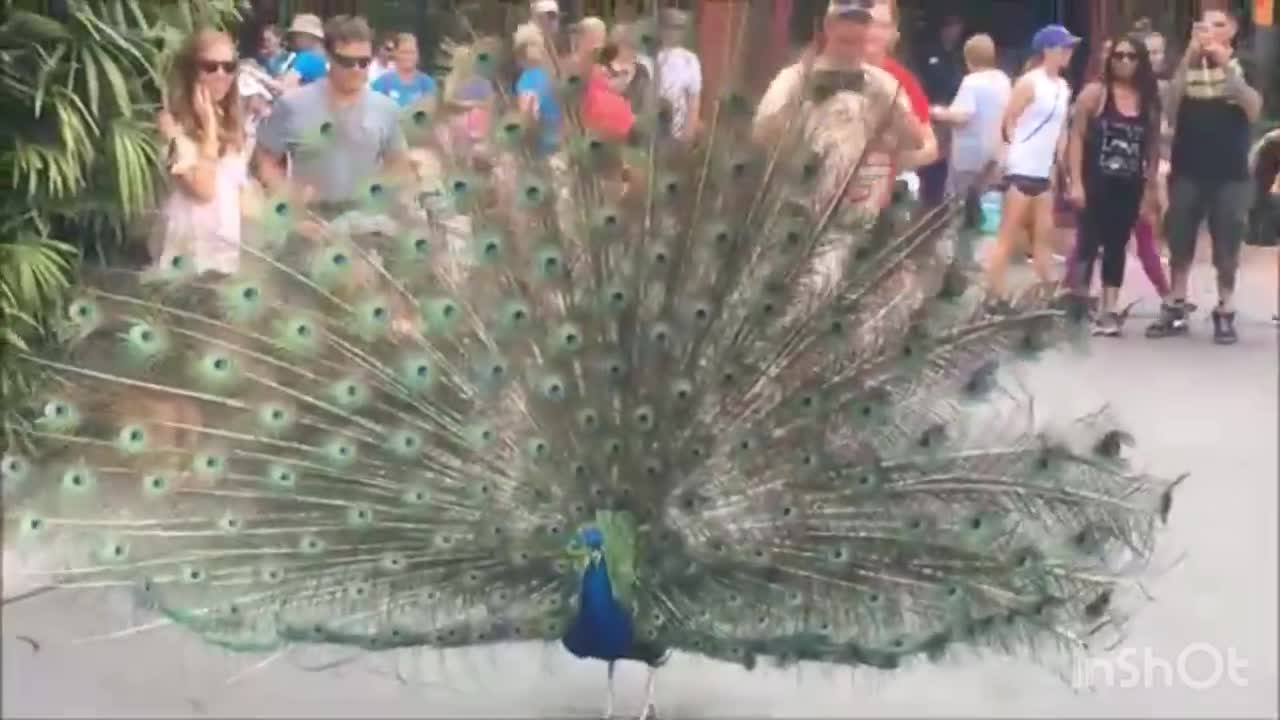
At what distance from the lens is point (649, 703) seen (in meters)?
3.62

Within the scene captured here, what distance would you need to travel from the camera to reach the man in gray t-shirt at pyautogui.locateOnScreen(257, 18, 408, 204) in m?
3.82

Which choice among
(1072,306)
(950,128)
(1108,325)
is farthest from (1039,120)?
(1072,306)

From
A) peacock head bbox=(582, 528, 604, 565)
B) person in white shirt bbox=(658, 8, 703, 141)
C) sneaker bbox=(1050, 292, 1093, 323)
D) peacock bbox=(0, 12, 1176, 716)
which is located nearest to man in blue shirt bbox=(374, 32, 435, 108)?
person in white shirt bbox=(658, 8, 703, 141)

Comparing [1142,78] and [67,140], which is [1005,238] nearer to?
[1142,78]

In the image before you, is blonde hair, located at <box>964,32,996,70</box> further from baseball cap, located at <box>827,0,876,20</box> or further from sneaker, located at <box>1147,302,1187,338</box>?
sneaker, located at <box>1147,302,1187,338</box>

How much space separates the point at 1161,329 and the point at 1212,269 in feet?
0.83

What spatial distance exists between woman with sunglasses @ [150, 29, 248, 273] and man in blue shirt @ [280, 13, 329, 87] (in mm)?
371

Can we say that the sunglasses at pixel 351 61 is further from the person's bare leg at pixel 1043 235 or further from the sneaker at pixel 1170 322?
the sneaker at pixel 1170 322

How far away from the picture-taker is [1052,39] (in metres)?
5.49

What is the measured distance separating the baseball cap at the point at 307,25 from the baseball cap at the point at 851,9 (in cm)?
199

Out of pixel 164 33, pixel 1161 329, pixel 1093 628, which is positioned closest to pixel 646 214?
pixel 1093 628

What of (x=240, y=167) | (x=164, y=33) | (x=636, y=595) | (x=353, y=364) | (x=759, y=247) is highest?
(x=164, y=33)

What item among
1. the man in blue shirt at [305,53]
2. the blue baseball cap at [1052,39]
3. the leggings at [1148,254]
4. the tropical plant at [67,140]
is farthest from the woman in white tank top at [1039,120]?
the tropical plant at [67,140]

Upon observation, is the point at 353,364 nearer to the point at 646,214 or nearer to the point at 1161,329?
the point at 646,214
